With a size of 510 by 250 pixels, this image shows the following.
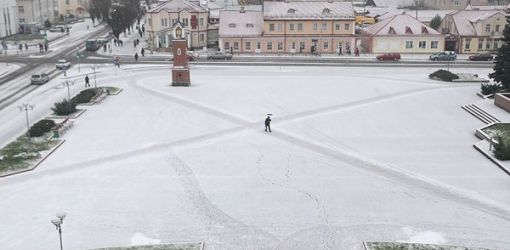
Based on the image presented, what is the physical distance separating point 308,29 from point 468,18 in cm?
2217

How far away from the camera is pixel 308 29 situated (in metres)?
73.9

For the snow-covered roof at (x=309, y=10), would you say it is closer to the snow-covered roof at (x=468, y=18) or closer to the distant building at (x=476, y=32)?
the distant building at (x=476, y=32)

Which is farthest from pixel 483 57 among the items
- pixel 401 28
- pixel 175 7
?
pixel 175 7

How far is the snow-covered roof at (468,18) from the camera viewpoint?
2913 inches

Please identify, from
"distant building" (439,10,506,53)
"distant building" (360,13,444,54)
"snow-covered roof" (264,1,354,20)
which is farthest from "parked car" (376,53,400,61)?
"distant building" (439,10,506,53)

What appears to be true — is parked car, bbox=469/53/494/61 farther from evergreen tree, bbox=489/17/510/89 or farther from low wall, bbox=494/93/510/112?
low wall, bbox=494/93/510/112

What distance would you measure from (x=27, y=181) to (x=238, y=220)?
11.8 meters

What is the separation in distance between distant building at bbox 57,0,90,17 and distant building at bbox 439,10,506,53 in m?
87.7

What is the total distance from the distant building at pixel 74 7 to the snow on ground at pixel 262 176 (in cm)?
8623

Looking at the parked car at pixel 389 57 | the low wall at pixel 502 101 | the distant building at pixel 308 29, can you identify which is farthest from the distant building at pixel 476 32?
the low wall at pixel 502 101

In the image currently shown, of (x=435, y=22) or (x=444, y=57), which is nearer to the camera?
(x=444, y=57)

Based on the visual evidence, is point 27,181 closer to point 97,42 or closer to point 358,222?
point 358,222

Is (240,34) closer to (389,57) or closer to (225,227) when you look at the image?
(389,57)

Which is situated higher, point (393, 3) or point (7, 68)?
point (393, 3)
